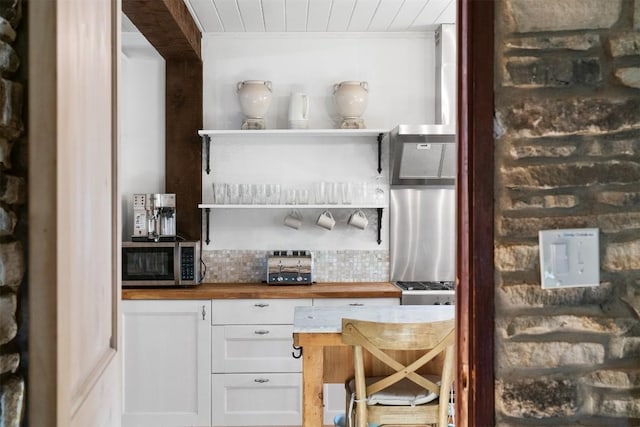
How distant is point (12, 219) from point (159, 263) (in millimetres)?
2928

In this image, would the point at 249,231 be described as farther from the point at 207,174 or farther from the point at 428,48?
the point at 428,48

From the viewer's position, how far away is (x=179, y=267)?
382 centimetres

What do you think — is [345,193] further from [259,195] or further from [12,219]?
[12,219]

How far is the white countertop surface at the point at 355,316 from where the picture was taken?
8.12ft

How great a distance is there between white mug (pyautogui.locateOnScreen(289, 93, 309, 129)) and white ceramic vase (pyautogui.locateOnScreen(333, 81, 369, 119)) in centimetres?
24

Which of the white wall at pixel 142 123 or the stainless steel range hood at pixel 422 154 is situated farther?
the white wall at pixel 142 123

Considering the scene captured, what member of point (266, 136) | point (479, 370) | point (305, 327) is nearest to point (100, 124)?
point (479, 370)

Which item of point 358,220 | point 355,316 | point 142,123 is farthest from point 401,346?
point 142,123

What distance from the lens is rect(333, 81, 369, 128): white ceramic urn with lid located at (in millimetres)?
4012

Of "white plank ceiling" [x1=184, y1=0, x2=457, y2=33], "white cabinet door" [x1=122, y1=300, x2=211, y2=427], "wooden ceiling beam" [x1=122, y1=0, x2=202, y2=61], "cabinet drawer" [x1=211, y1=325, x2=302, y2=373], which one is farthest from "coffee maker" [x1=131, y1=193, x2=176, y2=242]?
"white plank ceiling" [x1=184, y1=0, x2=457, y2=33]

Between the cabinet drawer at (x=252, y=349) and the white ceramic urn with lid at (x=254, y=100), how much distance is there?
146 cm

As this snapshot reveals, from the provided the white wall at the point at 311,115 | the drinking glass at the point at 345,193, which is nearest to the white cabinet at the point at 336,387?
the white wall at the point at 311,115

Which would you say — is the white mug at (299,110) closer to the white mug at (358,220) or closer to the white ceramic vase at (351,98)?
the white ceramic vase at (351,98)

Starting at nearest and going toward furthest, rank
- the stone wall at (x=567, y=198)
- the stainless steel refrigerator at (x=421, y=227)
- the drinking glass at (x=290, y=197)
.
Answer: the stone wall at (x=567, y=198) < the drinking glass at (x=290, y=197) < the stainless steel refrigerator at (x=421, y=227)
